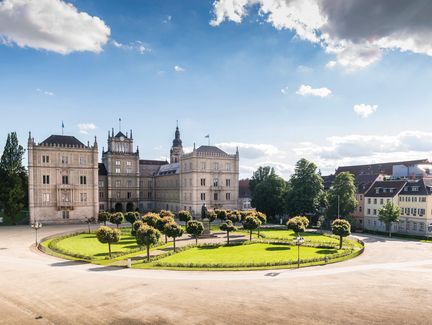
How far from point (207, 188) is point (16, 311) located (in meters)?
72.2

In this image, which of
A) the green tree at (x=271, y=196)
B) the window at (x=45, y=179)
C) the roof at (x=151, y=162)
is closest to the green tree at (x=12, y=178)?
the window at (x=45, y=179)

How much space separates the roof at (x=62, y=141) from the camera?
283ft

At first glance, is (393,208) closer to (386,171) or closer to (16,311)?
(386,171)

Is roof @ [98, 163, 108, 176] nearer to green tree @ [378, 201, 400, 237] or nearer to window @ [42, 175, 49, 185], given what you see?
window @ [42, 175, 49, 185]

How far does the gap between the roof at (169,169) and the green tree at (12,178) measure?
134 feet

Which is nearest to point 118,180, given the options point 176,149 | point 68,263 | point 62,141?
point 62,141

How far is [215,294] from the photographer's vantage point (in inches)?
1119

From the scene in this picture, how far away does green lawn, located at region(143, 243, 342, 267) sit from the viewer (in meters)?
42.4

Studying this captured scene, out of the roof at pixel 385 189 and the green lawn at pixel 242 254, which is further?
the roof at pixel 385 189

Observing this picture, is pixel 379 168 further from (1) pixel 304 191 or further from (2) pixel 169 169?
(2) pixel 169 169

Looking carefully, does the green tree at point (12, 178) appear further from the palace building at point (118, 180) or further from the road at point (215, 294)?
the road at point (215, 294)

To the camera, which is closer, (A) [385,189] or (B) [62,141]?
(A) [385,189]

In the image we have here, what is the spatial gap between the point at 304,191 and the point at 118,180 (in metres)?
59.0

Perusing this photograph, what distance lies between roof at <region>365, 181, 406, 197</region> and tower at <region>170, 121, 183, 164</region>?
227ft
